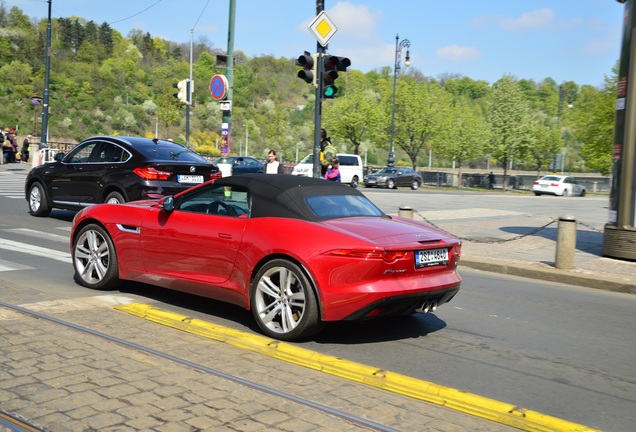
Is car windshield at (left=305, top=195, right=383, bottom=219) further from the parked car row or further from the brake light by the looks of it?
the parked car row

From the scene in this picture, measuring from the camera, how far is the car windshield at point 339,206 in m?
6.32

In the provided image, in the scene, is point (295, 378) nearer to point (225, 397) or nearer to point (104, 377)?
point (225, 397)

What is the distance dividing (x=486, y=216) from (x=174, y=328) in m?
16.2

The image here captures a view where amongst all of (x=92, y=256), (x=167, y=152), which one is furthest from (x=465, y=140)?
(x=92, y=256)

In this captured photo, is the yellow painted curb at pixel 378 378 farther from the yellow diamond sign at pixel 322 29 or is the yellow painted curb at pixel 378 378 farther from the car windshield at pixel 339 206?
the yellow diamond sign at pixel 322 29

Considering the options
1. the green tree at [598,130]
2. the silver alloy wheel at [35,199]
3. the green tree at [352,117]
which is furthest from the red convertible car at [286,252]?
the green tree at [352,117]

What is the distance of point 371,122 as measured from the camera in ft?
255

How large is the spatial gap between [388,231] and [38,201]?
11226mm

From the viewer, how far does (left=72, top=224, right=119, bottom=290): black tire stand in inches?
299

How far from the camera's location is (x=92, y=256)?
25.7 feet

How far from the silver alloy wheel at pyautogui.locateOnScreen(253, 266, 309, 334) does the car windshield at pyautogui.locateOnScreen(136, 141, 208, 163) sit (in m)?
7.83

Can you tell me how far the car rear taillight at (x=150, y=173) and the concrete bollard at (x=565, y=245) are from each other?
6.91 meters

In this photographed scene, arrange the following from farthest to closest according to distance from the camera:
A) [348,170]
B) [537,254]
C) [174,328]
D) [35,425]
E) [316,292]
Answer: [348,170], [537,254], [174,328], [316,292], [35,425]

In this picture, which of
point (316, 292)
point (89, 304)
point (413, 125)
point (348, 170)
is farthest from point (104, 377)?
point (413, 125)
